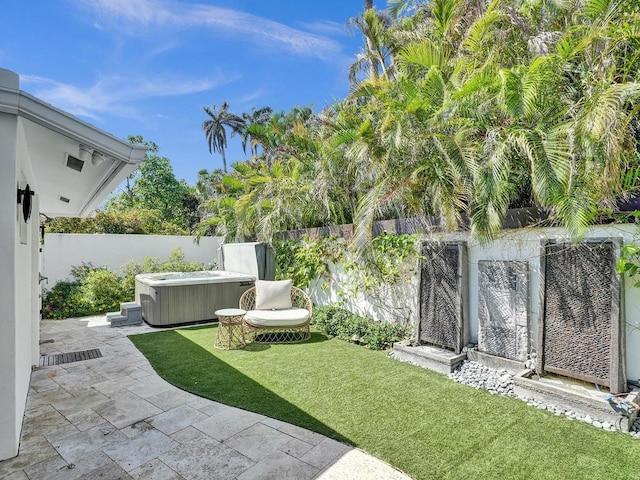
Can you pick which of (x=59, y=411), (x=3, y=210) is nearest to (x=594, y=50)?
(x=3, y=210)

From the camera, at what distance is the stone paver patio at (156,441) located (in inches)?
116

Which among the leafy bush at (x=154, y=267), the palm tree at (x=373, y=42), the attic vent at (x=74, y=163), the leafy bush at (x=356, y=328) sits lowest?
the leafy bush at (x=356, y=328)

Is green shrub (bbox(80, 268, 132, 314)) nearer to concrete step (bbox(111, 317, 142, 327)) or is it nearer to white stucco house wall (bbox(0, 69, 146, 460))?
concrete step (bbox(111, 317, 142, 327))

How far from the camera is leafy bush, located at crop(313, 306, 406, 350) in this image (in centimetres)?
645

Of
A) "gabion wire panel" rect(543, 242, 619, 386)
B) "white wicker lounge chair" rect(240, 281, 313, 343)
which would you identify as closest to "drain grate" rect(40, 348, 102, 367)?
"white wicker lounge chair" rect(240, 281, 313, 343)

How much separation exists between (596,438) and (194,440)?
382cm

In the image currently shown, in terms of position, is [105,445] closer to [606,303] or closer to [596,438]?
[596,438]

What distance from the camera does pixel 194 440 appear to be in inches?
135

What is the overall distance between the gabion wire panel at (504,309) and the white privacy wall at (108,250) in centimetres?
1047

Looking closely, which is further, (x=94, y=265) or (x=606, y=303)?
(x=94, y=265)

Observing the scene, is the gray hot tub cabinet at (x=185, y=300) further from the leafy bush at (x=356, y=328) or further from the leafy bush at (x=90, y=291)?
the leafy bush at (x=356, y=328)

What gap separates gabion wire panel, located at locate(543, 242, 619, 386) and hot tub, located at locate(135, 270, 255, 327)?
6.92m

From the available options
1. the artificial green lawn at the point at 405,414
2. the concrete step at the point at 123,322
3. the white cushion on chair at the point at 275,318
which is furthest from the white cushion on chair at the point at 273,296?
the concrete step at the point at 123,322

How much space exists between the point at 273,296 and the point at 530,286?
15.3 feet
